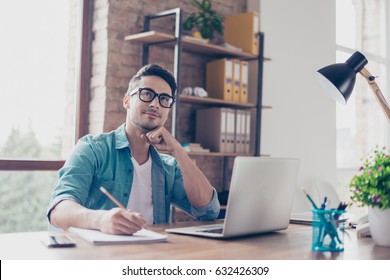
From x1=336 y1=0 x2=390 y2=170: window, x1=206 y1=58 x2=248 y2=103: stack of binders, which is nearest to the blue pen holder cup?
x1=206 y1=58 x2=248 y2=103: stack of binders

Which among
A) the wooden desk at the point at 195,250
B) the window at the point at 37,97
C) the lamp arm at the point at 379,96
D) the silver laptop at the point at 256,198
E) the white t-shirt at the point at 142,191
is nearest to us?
the wooden desk at the point at 195,250

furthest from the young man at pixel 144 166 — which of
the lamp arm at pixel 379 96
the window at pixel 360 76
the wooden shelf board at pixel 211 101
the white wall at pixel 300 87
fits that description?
the window at pixel 360 76

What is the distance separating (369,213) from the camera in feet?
5.77

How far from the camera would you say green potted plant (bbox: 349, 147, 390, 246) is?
66.1 inches

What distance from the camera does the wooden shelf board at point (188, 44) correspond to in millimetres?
3578

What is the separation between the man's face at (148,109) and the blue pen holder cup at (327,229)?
3.00 ft

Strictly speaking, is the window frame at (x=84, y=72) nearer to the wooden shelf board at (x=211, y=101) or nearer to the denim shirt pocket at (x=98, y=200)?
the wooden shelf board at (x=211, y=101)

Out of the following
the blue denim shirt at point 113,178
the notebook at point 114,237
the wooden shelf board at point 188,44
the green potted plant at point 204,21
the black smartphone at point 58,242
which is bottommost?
the black smartphone at point 58,242

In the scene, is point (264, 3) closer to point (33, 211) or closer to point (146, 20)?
point (146, 20)

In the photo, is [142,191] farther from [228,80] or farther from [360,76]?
[360,76]

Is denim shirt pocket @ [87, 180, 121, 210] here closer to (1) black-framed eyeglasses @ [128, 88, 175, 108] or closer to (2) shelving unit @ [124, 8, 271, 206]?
(1) black-framed eyeglasses @ [128, 88, 175, 108]

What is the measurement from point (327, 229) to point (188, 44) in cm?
249
